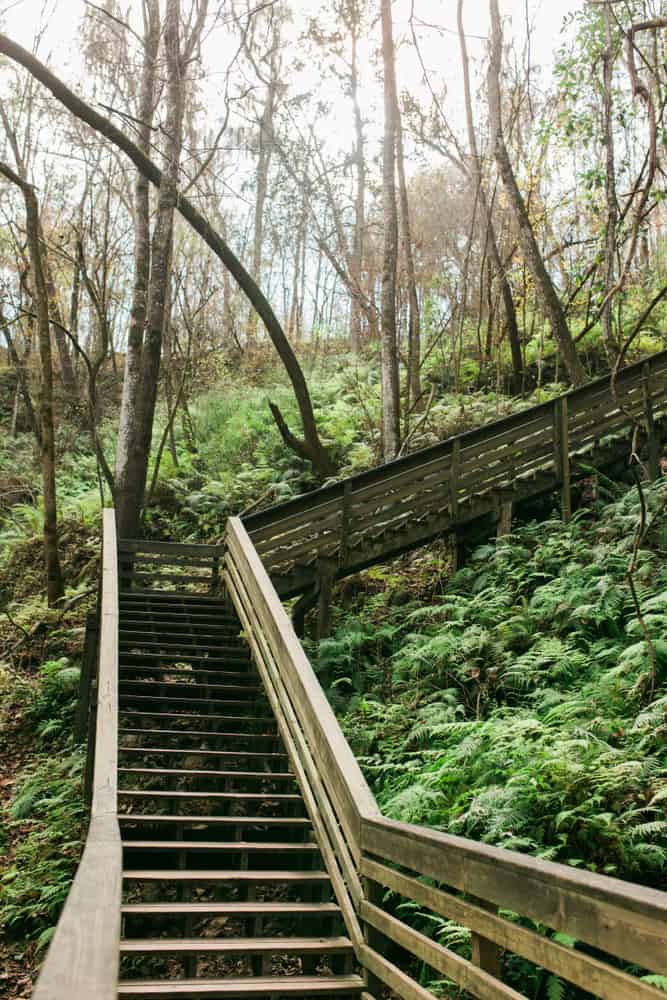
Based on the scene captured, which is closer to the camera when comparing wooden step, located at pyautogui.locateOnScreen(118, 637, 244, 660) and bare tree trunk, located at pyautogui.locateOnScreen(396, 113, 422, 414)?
wooden step, located at pyautogui.locateOnScreen(118, 637, 244, 660)

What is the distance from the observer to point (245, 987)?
4.06m

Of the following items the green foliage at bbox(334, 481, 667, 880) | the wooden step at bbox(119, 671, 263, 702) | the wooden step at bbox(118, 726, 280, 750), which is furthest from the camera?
the wooden step at bbox(119, 671, 263, 702)

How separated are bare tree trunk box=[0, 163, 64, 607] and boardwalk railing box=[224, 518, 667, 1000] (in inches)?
264

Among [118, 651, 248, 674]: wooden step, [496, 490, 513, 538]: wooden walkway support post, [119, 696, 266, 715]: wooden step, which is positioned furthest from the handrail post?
[496, 490, 513, 538]: wooden walkway support post

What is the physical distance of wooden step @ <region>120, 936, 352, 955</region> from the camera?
4258 mm

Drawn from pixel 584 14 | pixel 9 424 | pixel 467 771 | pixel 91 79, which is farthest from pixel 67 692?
pixel 91 79

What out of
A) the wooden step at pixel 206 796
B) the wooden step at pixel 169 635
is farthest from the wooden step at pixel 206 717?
the wooden step at pixel 169 635

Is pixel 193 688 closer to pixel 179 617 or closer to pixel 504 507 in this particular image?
pixel 179 617

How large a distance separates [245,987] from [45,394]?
9859 millimetres

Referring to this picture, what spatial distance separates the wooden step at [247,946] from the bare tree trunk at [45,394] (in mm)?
9244

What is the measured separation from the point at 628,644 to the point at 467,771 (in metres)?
2.51

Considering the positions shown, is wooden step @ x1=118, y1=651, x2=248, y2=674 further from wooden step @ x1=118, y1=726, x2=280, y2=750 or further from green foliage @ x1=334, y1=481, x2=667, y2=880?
wooden step @ x1=118, y1=726, x2=280, y2=750

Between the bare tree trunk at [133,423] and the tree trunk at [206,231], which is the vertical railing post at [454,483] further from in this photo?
the bare tree trunk at [133,423]

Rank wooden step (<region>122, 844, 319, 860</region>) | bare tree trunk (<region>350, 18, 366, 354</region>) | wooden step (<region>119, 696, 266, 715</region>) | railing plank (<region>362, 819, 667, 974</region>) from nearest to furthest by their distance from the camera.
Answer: railing plank (<region>362, 819, 667, 974</region>), wooden step (<region>122, 844, 319, 860</region>), wooden step (<region>119, 696, 266, 715</region>), bare tree trunk (<region>350, 18, 366, 354</region>)
